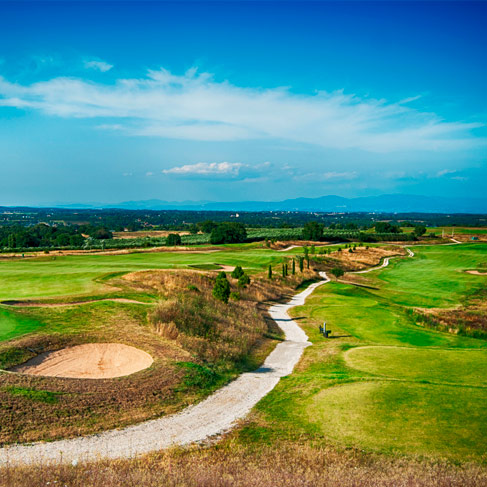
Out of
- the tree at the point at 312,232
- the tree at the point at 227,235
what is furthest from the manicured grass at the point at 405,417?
the tree at the point at 312,232

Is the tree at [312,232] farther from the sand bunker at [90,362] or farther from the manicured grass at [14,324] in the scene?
the sand bunker at [90,362]

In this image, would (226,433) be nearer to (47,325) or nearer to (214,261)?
(47,325)

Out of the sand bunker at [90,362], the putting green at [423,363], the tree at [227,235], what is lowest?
the putting green at [423,363]

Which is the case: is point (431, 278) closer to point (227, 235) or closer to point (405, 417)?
point (405, 417)

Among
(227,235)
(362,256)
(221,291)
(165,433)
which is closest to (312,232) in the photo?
(227,235)

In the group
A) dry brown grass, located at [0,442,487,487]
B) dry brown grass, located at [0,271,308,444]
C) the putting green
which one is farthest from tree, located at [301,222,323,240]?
dry brown grass, located at [0,442,487,487]

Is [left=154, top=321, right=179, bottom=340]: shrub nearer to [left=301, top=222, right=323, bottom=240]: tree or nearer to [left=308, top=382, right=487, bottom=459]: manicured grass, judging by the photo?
[left=308, top=382, right=487, bottom=459]: manicured grass

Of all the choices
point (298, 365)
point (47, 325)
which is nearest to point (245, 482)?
point (298, 365)
